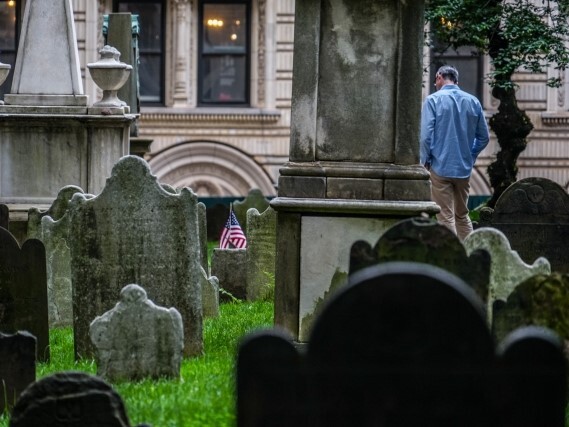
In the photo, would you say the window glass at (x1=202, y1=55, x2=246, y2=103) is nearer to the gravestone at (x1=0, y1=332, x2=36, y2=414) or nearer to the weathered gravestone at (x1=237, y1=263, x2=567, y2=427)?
the gravestone at (x1=0, y1=332, x2=36, y2=414)

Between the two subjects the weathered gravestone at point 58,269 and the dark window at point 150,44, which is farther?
the dark window at point 150,44

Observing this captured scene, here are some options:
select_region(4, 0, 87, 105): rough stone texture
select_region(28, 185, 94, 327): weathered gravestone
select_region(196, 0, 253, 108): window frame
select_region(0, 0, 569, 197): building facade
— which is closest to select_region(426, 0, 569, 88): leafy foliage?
select_region(4, 0, 87, 105): rough stone texture

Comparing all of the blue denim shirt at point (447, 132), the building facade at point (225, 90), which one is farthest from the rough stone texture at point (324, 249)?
the building facade at point (225, 90)

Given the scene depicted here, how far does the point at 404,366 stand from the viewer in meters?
5.56

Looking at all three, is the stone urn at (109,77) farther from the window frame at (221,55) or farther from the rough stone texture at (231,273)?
the window frame at (221,55)

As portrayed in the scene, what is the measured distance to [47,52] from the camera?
1884 centimetres

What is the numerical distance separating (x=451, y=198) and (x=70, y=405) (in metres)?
8.55

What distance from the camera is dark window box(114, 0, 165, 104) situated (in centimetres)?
3441

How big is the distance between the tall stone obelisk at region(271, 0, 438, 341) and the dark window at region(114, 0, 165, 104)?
23.8 m

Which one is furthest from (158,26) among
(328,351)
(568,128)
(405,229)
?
(328,351)

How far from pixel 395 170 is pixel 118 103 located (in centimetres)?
798

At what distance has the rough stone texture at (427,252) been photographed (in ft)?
27.9

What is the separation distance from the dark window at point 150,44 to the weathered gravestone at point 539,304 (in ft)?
85.5

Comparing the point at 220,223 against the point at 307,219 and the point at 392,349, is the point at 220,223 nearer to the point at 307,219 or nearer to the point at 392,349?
the point at 307,219
